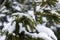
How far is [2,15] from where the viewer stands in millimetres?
1802

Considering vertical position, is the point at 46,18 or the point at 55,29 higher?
the point at 46,18

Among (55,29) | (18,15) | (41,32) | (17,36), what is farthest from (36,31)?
(55,29)

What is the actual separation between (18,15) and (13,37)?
227mm

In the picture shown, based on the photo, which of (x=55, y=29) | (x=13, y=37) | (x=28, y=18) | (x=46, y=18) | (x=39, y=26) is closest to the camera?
(x=28, y=18)

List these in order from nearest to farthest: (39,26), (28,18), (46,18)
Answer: (28,18) → (39,26) → (46,18)

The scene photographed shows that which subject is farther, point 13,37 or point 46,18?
point 46,18

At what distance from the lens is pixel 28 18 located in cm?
121

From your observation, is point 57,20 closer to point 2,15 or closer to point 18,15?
point 18,15

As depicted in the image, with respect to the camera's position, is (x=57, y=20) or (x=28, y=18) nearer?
(x=28, y=18)

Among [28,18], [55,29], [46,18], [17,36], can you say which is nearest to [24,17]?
[28,18]

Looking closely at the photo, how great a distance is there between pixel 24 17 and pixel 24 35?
22cm

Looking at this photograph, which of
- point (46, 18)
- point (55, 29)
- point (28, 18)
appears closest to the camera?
point (28, 18)

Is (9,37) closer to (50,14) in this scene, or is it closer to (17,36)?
(17,36)

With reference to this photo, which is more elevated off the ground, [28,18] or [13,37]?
[28,18]
